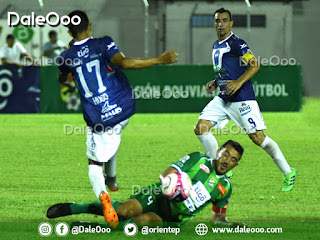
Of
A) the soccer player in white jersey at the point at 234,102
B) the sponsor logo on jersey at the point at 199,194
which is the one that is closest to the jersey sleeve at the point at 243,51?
the soccer player in white jersey at the point at 234,102

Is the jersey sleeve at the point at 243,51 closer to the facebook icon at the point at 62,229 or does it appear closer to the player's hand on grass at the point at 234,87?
the player's hand on grass at the point at 234,87

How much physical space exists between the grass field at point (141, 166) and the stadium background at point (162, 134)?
2 centimetres

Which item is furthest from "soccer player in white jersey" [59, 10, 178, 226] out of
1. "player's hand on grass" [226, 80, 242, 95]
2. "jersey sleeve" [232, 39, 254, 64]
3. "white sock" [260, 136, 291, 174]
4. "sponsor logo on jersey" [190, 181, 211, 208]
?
"white sock" [260, 136, 291, 174]

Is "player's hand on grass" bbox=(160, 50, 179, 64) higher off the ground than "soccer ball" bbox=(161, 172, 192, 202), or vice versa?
"player's hand on grass" bbox=(160, 50, 179, 64)

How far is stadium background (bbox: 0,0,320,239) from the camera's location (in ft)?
30.2

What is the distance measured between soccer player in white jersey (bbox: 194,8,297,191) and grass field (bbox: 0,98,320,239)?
1.87 ft

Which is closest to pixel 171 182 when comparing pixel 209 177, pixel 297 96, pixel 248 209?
pixel 209 177

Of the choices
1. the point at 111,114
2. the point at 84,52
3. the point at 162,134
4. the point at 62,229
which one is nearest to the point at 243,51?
the point at 111,114

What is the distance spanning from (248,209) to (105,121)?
2043mm

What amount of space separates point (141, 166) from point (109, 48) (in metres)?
4.75

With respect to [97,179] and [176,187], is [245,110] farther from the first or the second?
[176,187]

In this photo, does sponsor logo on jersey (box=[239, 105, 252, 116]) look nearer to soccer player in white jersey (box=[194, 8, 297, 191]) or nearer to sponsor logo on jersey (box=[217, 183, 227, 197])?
soccer player in white jersey (box=[194, 8, 297, 191])

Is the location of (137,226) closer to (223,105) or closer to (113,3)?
(223,105)

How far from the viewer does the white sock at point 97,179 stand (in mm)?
7562
